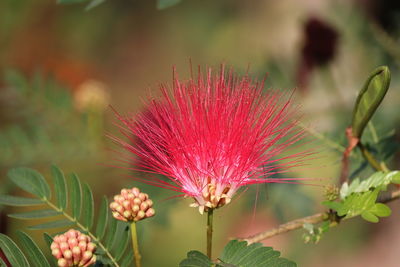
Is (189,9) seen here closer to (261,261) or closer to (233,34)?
(233,34)

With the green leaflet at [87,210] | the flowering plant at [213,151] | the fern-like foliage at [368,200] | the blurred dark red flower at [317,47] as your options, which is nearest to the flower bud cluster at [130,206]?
the flowering plant at [213,151]

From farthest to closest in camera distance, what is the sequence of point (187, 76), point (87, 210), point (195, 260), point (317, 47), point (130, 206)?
point (187, 76)
point (317, 47)
point (87, 210)
point (130, 206)
point (195, 260)

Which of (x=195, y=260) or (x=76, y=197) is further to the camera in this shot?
(x=76, y=197)

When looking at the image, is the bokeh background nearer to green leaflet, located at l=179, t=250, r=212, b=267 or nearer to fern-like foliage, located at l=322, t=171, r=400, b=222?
fern-like foliage, located at l=322, t=171, r=400, b=222

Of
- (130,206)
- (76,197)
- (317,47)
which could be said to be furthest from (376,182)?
(317,47)

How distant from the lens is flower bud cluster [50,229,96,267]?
88 cm

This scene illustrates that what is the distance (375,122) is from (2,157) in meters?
1.25

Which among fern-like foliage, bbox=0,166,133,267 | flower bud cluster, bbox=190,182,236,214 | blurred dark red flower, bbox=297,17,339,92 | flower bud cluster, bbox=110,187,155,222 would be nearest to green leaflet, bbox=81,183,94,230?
fern-like foliage, bbox=0,166,133,267

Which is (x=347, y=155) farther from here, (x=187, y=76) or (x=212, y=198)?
(x=187, y=76)

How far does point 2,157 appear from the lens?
6.48ft

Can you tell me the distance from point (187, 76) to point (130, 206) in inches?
106

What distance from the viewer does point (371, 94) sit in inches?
38.2

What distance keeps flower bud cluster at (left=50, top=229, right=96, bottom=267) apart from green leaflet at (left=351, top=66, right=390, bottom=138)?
20.3 inches

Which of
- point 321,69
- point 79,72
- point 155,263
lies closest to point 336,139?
point 321,69
